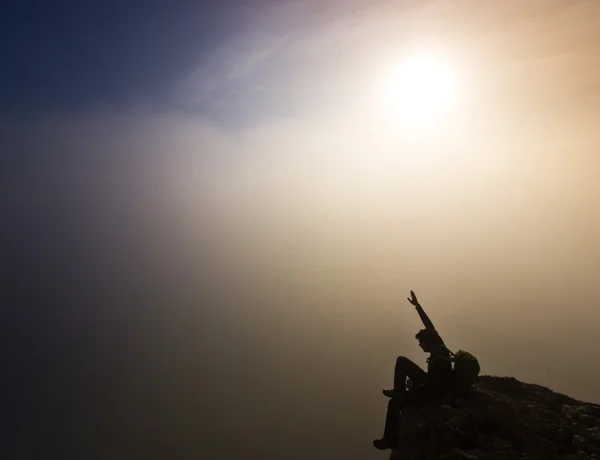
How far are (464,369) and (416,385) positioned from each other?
1.18 m

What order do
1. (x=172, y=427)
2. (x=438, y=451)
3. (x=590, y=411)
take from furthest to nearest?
(x=172, y=427), (x=590, y=411), (x=438, y=451)

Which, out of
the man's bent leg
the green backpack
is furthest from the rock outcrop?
the man's bent leg

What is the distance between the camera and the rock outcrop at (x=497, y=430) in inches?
306

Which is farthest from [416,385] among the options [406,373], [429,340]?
[429,340]

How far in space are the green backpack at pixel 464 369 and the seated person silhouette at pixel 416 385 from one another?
16 cm

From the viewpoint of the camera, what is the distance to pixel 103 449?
5571 inches

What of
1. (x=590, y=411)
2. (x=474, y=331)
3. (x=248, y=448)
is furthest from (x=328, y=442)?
(x=590, y=411)

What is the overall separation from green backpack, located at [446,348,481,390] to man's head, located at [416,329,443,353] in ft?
1.38

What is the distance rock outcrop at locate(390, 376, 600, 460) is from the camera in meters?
7.77

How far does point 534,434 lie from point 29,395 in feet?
770

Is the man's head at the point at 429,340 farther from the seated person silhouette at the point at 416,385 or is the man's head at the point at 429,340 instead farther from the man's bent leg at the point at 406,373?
the man's bent leg at the point at 406,373

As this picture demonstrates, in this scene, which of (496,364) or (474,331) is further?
(474,331)

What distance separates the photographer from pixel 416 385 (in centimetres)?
966

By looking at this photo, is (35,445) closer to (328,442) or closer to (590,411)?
(328,442)
